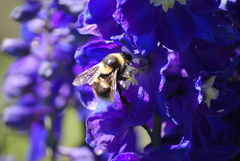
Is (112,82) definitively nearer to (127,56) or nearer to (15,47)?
(127,56)

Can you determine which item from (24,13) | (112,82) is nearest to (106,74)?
(112,82)

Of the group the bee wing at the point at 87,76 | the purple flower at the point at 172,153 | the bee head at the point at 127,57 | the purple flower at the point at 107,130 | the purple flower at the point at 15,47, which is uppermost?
the bee head at the point at 127,57

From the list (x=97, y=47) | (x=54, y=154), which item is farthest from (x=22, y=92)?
(x=97, y=47)

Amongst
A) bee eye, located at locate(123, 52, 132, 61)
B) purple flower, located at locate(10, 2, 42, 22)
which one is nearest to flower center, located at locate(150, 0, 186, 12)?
bee eye, located at locate(123, 52, 132, 61)

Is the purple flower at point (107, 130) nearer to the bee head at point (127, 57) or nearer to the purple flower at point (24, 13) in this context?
the bee head at point (127, 57)

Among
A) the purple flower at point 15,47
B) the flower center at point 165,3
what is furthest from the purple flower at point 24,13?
the flower center at point 165,3

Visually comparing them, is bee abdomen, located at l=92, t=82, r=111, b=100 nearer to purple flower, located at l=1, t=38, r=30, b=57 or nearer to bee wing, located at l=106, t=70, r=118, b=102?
bee wing, located at l=106, t=70, r=118, b=102

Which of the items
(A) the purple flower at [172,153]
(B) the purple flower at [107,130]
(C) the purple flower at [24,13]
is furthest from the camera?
(C) the purple flower at [24,13]
